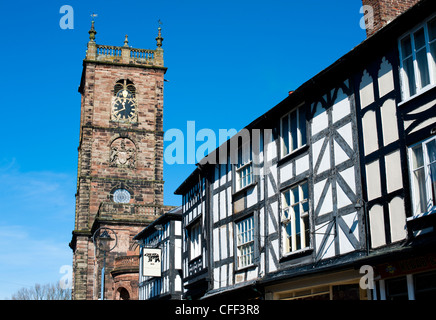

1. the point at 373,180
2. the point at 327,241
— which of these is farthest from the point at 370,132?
the point at 327,241

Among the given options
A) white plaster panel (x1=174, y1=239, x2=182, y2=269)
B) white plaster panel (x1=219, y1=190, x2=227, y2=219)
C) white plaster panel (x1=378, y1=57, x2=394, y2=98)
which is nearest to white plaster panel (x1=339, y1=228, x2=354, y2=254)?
white plaster panel (x1=378, y1=57, x2=394, y2=98)

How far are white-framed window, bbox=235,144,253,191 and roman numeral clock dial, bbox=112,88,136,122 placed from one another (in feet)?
110

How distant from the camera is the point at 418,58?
43.7 ft

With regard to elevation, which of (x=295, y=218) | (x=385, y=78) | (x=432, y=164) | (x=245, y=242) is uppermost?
(x=385, y=78)

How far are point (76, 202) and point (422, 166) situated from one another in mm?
44218

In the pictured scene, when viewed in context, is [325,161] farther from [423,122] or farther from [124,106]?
[124,106]

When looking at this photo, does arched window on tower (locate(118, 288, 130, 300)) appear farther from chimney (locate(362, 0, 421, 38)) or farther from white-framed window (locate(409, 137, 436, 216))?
white-framed window (locate(409, 137, 436, 216))

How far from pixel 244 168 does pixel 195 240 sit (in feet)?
21.4

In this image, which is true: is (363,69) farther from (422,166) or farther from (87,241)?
(87,241)

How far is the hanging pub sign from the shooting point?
1248 inches

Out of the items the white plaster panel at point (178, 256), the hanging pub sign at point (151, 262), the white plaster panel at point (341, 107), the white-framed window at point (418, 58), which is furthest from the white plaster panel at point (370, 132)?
the hanging pub sign at point (151, 262)

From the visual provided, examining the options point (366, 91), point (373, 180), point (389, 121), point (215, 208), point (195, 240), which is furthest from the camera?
point (195, 240)

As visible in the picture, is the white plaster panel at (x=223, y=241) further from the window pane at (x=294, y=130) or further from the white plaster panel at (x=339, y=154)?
the white plaster panel at (x=339, y=154)

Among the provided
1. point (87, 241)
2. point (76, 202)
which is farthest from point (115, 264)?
point (76, 202)
